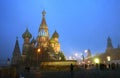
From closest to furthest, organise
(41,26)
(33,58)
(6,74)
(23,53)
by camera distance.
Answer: (6,74), (33,58), (23,53), (41,26)

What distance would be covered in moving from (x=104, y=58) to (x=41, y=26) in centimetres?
3304

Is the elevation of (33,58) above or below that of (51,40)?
below

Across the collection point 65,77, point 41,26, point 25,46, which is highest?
point 41,26

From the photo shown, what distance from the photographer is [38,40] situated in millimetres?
121250

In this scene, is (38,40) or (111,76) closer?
(111,76)

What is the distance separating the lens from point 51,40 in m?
126

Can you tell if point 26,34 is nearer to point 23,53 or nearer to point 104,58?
point 23,53

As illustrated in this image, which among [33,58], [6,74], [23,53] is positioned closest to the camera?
[6,74]

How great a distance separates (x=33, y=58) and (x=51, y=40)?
1165 inches

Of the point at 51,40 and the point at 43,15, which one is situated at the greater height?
the point at 43,15

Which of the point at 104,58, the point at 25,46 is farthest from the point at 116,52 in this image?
the point at 25,46

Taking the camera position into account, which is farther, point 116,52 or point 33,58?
point 116,52

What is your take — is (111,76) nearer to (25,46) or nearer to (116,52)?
(25,46)

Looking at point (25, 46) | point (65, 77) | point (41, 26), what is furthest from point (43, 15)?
point (65, 77)
